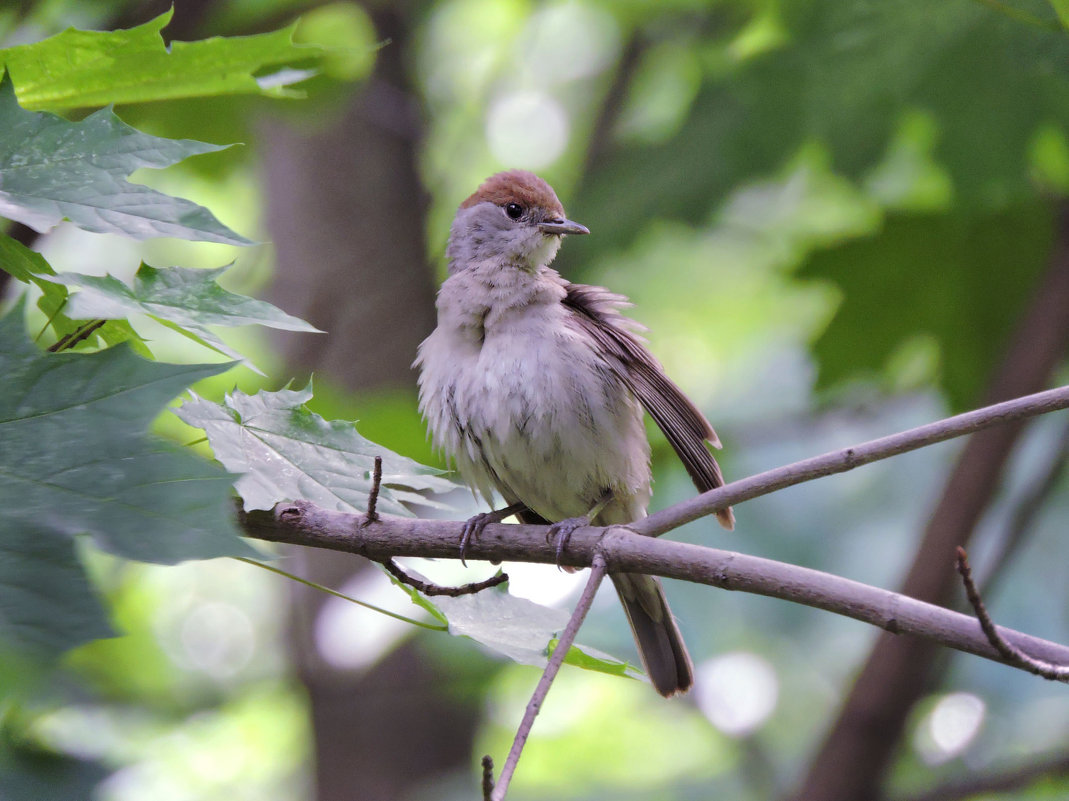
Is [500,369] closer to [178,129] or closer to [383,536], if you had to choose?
[383,536]

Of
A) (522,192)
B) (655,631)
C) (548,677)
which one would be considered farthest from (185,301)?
(655,631)

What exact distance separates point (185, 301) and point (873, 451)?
138 centimetres

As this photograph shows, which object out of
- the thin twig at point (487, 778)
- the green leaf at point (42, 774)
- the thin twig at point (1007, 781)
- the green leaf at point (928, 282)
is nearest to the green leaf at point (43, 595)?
the thin twig at point (487, 778)

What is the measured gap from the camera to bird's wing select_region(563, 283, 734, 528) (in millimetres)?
3494

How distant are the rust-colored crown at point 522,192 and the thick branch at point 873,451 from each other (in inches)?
93.7

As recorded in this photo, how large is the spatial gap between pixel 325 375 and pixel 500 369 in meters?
2.78

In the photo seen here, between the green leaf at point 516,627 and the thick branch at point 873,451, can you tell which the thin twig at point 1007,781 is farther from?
the thick branch at point 873,451

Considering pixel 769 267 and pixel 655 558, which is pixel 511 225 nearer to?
pixel 769 267

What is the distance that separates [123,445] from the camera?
1.71 meters

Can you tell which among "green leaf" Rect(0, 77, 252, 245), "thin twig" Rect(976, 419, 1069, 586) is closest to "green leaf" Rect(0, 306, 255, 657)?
"green leaf" Rect(0, 77, 252, 245)

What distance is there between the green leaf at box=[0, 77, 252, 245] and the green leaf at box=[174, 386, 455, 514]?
0.46 metres

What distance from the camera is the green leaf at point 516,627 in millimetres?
2336

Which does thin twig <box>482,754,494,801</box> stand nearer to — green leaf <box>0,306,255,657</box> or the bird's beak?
green leaf <box>0,306,255,657</box>

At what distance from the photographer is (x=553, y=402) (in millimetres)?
3582
